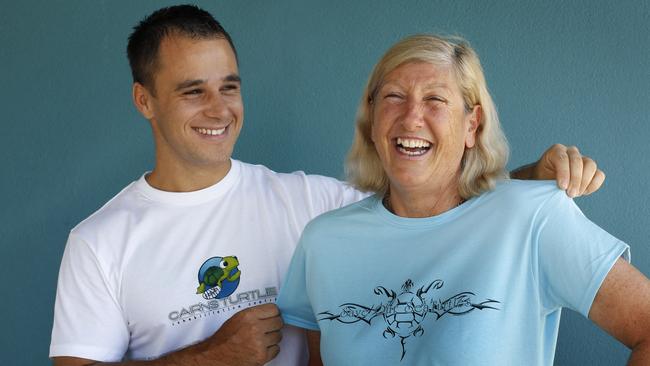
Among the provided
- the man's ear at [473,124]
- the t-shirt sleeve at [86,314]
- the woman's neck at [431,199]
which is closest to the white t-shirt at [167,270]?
the t-shirt sleeve at [86,314]

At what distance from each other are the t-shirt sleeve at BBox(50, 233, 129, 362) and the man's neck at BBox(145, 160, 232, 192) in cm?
33

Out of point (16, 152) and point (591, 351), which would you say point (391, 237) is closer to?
point (591, 351)

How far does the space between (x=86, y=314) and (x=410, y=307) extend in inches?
41.1

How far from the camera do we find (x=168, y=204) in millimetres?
2430

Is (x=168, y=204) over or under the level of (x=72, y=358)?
over

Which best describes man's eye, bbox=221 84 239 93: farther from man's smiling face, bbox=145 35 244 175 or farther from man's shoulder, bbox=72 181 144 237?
man's shoulder, bbox=72 181 144 237

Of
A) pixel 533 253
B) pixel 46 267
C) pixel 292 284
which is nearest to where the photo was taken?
pixel 533 253

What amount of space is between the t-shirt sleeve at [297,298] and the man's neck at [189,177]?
17.7 inches

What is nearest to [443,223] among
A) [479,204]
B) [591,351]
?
[479,204]

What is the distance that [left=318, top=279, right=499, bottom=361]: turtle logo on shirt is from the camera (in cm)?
178

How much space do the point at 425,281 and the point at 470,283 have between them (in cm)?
12

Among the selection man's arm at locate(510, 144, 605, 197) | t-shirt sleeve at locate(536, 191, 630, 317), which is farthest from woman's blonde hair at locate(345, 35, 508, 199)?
t-shirt sleeve at locate(536, 191, 630, 317)

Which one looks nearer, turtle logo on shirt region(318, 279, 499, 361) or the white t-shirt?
turtle logo on shirt region(318, 279, 499, 361)

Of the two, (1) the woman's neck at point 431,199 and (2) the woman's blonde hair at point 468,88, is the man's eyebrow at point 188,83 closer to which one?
(2) the woman's blonde hair at point 468,88
